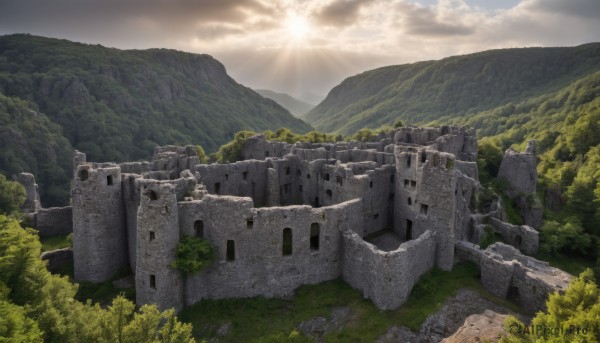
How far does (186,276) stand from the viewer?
33812 millimetres

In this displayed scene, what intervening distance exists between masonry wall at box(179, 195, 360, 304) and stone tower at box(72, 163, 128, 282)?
30.3ft

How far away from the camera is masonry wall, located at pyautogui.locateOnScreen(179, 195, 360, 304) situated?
33.6 m

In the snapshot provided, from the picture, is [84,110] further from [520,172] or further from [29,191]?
[520,172]

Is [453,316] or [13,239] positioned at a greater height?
[13,239]

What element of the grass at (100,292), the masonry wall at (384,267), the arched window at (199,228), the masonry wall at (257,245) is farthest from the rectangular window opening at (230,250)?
the masonry wall at (384,267)

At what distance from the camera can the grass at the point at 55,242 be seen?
45000mm

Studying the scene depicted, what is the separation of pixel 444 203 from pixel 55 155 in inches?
5167

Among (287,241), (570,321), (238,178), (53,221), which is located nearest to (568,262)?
(570,321)

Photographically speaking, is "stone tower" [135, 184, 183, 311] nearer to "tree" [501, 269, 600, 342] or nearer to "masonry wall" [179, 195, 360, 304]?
"masonry wall" [179, 195, 360, 304]

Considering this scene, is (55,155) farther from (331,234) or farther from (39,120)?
(331,234)

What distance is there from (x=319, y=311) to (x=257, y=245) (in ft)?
26.0

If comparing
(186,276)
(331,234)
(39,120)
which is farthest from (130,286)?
(39,120)

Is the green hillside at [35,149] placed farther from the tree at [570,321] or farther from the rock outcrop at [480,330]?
the tree at [570,321]

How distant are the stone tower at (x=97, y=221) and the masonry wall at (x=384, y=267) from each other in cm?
2274
